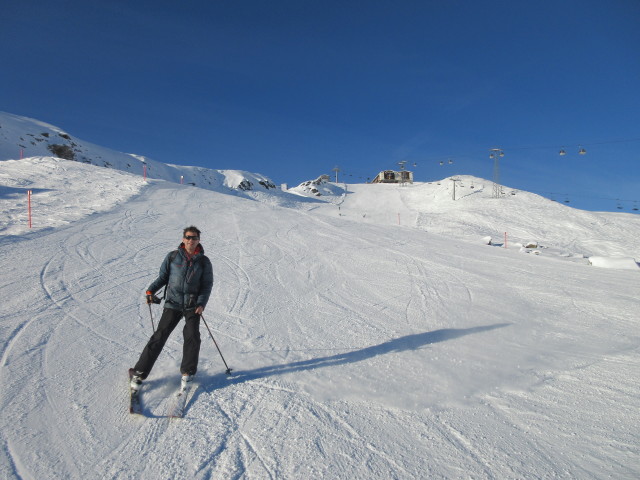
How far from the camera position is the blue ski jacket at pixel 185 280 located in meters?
4.13

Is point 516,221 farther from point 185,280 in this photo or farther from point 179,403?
point 179,403

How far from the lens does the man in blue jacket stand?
402 centimetres

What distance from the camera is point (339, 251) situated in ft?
42.9

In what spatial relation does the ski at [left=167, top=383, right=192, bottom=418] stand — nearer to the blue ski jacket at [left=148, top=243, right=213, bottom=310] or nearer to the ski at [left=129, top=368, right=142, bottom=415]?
the ski at [left=129, top=368, right=142, bottom=415]

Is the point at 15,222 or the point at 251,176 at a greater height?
the point at 251,176

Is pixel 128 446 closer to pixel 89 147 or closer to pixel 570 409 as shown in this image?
pixel 570 409

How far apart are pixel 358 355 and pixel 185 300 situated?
2785mm

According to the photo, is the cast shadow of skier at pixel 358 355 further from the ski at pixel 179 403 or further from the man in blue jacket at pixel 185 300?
the man in blue jacket at pixel 185 300

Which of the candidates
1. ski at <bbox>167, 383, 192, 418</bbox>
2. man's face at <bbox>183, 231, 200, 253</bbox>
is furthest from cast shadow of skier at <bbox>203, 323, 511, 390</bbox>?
man's face at <bbox>183, 231, 200, 253</bbox>

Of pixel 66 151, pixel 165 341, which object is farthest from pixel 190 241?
pixel 66 151

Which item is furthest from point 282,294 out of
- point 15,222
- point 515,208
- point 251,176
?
point 251,176

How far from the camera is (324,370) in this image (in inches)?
189

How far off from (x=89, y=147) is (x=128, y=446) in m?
80.3

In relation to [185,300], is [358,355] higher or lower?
lower
